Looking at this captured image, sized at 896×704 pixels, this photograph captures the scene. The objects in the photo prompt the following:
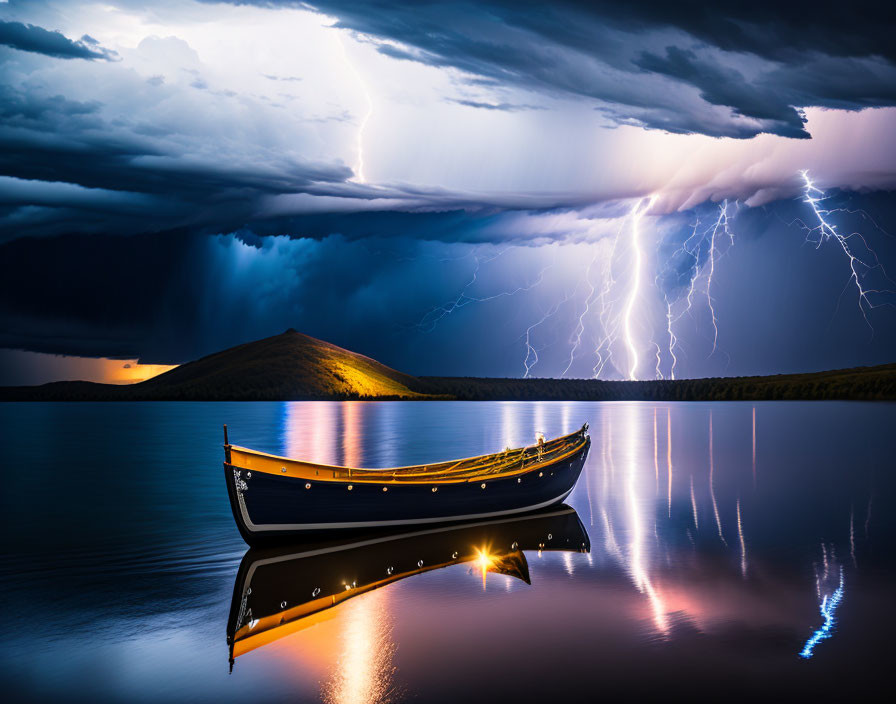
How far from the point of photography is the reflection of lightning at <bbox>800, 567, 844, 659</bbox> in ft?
45.5

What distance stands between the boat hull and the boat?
19.9 inches

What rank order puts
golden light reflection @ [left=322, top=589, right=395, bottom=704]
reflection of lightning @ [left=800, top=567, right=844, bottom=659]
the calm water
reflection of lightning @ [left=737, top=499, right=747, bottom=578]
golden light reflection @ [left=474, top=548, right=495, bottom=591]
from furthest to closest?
reflection of lightning @ [left=737, top=499, right=747, bottom=578] → golden light reflection @ [left=474, top=548, right=495, bottom=591] → reflection of lightning @ [left=800, top=567, right=844, bottom=659] → the calm water → golden light reflection @ [left=322, top=589, right=395, bottom=704]

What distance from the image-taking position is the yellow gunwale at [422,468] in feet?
71.2

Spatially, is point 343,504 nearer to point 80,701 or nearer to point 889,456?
point 80,701

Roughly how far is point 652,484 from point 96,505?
28122 mm

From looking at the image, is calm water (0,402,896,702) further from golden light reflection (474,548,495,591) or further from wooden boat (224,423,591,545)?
wooden boat (224,423,591,545)

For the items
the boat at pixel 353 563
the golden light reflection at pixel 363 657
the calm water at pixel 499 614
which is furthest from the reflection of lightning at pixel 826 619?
the golden light reflection at pixel 363 657

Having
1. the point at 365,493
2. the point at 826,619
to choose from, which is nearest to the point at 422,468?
the point at 365,493

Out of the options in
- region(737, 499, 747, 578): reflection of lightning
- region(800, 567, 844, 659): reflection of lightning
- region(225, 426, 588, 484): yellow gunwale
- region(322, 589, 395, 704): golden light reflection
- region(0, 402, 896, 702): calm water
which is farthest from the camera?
region(225, 426, 588, 484): yellow gunwale

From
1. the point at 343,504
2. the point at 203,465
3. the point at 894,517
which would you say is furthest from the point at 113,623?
the point at 203,465

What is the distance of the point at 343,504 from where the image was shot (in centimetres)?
2311

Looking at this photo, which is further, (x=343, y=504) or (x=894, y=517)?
(x=894, y=517)

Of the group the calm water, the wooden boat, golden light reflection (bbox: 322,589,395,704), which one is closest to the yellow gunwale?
the wooden boat

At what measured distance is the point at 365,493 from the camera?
2334 cm
